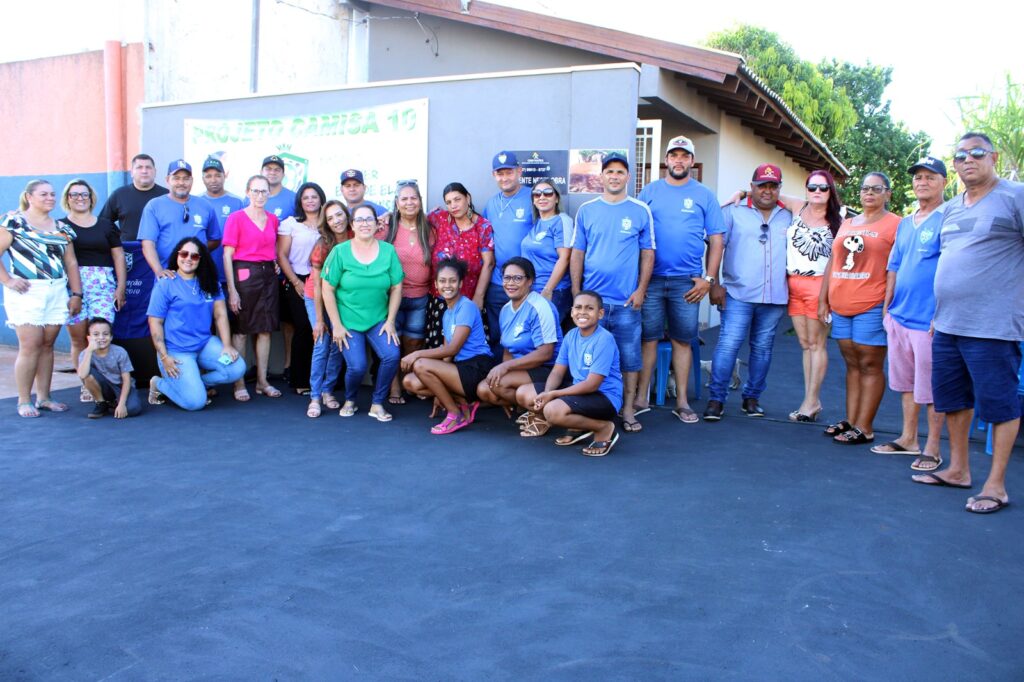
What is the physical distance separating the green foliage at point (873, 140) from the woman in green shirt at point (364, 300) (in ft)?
66.5

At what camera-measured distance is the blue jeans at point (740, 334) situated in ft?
19.3

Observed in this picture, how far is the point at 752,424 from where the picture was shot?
231 inches

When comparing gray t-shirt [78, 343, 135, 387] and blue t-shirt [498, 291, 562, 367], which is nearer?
blue t-shirt [498, 291, 562, 367]

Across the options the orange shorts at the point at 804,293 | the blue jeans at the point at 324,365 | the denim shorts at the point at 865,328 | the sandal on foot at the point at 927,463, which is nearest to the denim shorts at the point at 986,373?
the sandal on foot at the point at 927,463

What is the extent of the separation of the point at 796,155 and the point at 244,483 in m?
13.9

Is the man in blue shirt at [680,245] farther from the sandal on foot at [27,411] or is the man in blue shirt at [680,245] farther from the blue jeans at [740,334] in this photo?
the sandal on foot at [27,411]

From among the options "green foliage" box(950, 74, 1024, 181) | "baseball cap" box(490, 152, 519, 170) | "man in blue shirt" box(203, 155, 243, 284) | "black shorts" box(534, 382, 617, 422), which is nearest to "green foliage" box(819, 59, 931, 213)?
"green foliage" box(950, 74, 1024, 181)

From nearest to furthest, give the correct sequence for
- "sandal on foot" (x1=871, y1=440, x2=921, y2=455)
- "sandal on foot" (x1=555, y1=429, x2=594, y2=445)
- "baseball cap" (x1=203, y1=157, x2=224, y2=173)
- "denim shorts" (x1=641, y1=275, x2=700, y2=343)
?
"sandal on foot" (x1=871, y1=440, x2=921, y2=455) → "sandal on foot" (x1=555, y1=429, x2=594, y2=445) → "denim shorts" (x1=641, y1=275, x2=700, y2=343) → "baseball cap" (x1=203, y1=157, x2=224, y2=173)

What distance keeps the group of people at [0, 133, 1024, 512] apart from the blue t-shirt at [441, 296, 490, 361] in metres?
0.01

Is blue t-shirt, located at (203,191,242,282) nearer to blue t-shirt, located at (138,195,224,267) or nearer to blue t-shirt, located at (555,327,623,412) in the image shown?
blue t-shirt, located at (138,195,224,267)

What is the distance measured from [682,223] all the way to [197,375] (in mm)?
3775

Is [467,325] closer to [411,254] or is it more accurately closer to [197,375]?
[411,254]

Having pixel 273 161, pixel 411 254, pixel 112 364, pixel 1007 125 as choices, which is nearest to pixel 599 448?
pixel 411 254

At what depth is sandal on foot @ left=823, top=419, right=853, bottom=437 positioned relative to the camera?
5.45m
